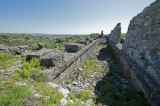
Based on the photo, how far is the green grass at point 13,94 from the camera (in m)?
1.50

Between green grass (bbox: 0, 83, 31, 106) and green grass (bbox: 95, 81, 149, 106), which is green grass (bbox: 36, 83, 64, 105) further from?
green grass (bbox: 95, 81, 149, 106)

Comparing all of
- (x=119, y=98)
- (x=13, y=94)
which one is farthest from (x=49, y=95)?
(x=119, y=98)

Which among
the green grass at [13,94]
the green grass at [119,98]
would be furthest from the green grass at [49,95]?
the green grass at [119,98]

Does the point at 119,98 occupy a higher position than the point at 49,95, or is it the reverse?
the point at 49,95

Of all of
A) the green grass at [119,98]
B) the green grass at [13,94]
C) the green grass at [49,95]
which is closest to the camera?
the green grass at [13,94]

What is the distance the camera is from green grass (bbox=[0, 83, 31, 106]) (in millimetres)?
1501

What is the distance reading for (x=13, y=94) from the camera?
1639mm

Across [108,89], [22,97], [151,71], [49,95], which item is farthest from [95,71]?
[22,97]

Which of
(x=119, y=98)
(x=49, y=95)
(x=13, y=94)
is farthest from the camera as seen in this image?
(x=119, y=98)

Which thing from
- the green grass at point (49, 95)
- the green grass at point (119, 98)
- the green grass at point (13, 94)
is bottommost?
the green grass at point (119, 98)

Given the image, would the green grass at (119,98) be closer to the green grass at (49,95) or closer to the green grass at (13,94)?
the green grass at (49,95)

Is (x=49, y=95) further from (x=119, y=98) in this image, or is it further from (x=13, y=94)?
(x=119, y=98)

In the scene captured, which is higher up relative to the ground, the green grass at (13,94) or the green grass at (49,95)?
the green grass at (13,94)

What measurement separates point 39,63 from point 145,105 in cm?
350
